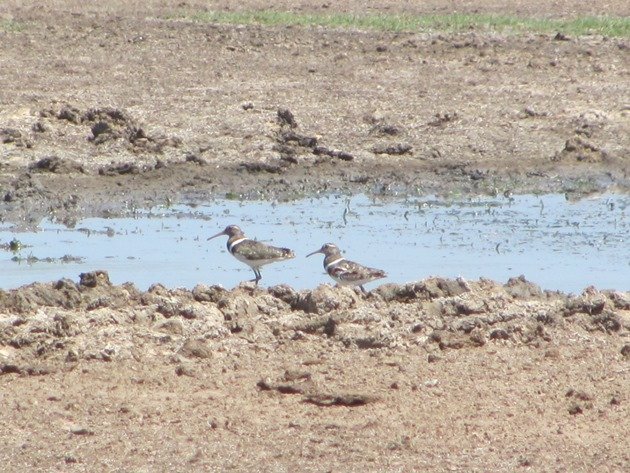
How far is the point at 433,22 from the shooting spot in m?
24.9

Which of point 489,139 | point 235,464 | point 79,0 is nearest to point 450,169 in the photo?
point 489,139

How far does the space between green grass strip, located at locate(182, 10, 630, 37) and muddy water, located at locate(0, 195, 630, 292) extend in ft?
28.4

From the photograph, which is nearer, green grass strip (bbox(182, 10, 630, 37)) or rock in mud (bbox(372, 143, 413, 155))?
rock in mud (bbox(372, 143, 413, 155))

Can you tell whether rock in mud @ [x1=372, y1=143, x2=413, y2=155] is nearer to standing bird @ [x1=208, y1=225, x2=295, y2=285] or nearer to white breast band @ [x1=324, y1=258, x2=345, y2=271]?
standing bird @ [x1=208, y1=225, x2=295, y2=285]

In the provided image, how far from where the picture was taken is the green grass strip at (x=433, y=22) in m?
24.2

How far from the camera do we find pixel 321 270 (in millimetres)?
12836

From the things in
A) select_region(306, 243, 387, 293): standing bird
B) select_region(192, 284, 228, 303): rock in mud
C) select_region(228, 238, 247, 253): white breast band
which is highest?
select_region(192, 284, 228, 303): rock in mud

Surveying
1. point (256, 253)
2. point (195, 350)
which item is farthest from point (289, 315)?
point (256, 253)

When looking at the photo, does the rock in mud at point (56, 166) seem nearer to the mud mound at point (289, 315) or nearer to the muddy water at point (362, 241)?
the muddy water at point (362, 241)

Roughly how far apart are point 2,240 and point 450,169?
5431mm

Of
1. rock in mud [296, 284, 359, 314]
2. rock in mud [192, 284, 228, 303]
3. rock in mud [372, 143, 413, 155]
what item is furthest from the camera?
rock in mud [372, 143, 413, 155]

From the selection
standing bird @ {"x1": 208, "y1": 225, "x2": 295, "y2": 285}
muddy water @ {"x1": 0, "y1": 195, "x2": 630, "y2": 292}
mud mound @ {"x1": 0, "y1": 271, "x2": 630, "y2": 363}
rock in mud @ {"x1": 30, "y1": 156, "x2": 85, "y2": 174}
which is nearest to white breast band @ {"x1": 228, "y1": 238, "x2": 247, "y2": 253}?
standing bird @ {"x1": 208, "y1": 225, "x2": 295, "y2": 285}

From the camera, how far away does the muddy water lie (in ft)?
40.1

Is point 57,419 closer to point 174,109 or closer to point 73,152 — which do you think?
point 73,152
